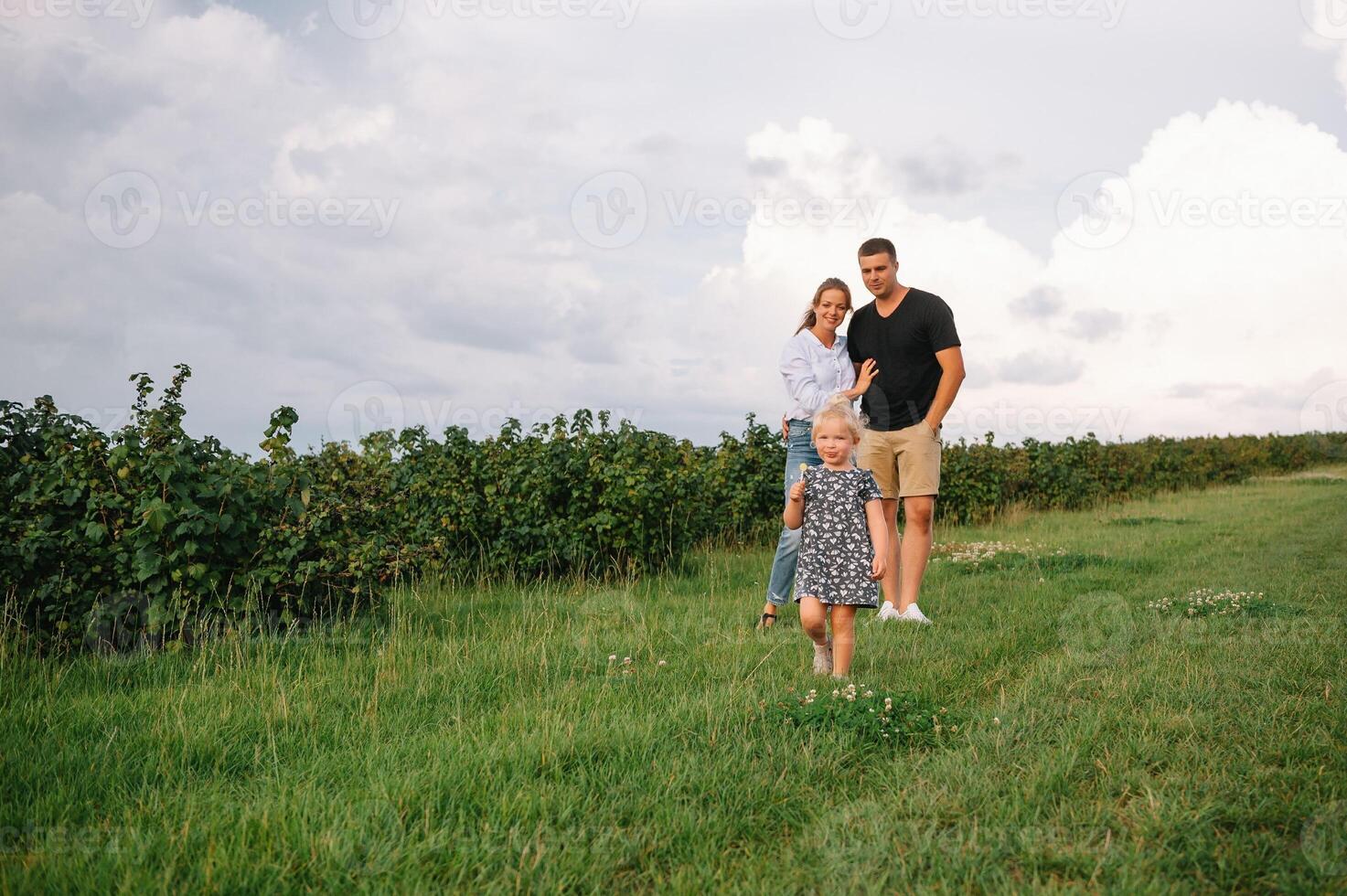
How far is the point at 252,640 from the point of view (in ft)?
19.2

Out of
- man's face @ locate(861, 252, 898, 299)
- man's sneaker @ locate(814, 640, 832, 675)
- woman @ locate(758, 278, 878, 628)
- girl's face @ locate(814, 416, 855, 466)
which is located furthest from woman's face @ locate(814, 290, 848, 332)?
man's sneaker @ locate(814, 640, 832, 675)

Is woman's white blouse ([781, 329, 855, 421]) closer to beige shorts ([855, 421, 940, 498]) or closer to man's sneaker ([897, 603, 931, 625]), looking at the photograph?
beige shorts ([855, 421, 940, 498])

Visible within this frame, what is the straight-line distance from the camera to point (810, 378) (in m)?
6.45

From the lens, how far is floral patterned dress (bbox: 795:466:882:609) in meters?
4.92

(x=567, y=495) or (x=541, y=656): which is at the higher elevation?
(x=567, y=495)

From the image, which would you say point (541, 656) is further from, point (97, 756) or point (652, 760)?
point (97, 756)

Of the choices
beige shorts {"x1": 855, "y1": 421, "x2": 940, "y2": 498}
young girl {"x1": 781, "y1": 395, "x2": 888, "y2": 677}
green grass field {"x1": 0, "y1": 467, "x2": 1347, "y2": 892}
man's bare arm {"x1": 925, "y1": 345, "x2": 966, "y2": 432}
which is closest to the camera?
green grass field {"x1": 0, "y1": 467, "x2": 1347, "y2": 892}

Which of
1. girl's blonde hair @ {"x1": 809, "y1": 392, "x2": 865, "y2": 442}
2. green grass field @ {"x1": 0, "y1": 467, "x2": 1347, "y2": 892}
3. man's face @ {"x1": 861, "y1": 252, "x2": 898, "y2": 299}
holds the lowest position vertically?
green grass field @ {"x1": 0, "y1": 467, "x2": 1347, "y2": 892}

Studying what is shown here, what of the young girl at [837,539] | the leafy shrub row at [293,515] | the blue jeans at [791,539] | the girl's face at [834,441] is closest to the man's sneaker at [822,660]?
the young girl at [837,539]

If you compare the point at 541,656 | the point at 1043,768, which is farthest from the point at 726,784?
the point at 541,656

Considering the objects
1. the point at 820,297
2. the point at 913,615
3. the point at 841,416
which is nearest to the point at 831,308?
the point at 820,297

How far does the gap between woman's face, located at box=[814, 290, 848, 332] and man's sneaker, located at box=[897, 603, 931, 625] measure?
217cm

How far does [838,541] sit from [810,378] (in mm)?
1770

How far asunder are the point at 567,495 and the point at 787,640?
3.79 meters
